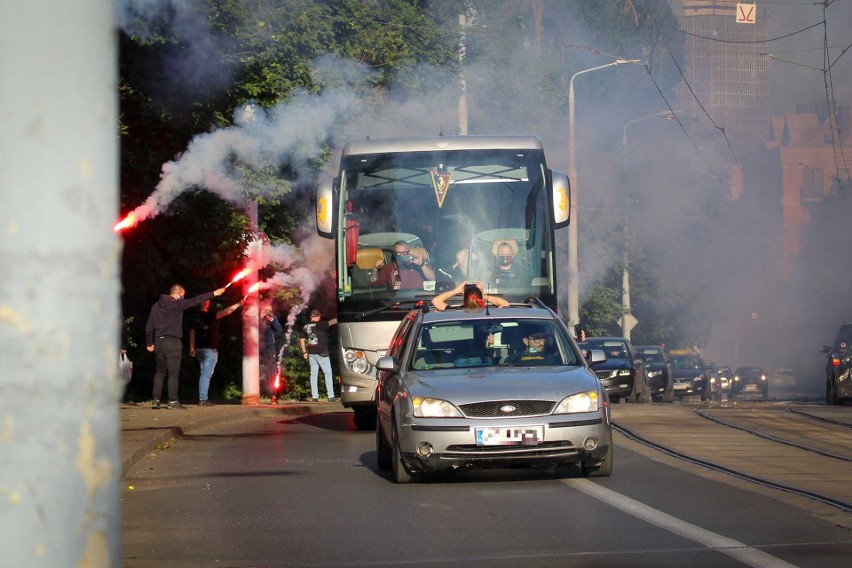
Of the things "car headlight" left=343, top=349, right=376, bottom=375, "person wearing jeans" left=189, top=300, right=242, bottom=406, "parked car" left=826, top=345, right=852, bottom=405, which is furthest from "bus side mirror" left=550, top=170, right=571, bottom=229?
"parked car" left=826, top=345, right=852, bottom=405

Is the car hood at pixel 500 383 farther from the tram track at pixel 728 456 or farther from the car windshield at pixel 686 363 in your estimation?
the car windshield at pixel 686 363

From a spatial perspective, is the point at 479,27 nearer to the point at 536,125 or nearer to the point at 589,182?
the point at 536,125

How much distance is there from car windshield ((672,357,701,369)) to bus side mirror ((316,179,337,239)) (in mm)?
26038

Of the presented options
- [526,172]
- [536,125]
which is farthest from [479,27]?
[526,172]

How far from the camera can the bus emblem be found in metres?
16.4

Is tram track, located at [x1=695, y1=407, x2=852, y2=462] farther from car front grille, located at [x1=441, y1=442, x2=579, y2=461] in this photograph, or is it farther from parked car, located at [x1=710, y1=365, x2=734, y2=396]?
parked car, located at [x1=710, y1=365, x2=734, y2=396]

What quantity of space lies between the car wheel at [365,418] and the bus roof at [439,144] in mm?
3368

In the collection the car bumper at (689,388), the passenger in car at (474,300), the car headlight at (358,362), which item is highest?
the passenger in car at (474,300)

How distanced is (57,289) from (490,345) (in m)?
9.71

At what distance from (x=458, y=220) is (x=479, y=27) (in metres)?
19.9

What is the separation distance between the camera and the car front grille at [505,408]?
35.1 ft

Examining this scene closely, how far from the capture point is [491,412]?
1070 centimetres

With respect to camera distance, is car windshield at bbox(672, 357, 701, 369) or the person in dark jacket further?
car windshield at bbox(672, 357, 701, 369)

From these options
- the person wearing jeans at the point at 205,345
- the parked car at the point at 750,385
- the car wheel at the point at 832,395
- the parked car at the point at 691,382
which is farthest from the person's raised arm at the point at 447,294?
the parked car at the point at 750,385
